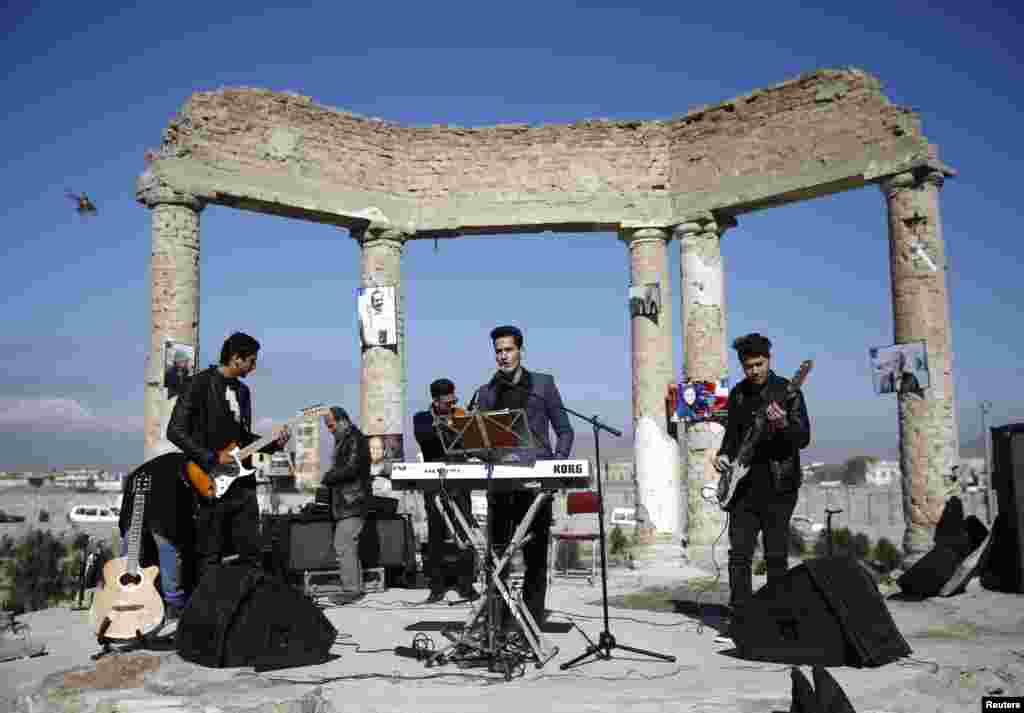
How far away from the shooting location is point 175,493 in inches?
246

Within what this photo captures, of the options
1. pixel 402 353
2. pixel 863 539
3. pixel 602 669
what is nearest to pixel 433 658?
pixel 602 669

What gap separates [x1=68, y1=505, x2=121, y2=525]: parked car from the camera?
92.6 feet

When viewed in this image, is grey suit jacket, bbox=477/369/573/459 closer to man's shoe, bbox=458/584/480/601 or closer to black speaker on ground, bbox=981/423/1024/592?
man's shoe, bbox=458/584/480/601

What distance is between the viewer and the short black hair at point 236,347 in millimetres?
6301

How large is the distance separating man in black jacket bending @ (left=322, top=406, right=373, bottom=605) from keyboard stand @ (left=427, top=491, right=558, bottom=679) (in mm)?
3624

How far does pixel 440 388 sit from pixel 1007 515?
5450mm

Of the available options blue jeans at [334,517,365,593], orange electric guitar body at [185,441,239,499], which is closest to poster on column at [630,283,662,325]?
blue jeans at [334,517,365,593]

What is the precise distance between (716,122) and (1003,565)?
792 cm

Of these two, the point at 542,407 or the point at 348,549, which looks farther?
the point at 348,549

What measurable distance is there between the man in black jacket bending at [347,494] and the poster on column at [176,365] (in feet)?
10.5

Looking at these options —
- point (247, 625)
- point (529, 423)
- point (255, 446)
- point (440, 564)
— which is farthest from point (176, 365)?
point (247, 625)

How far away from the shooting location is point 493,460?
524cm

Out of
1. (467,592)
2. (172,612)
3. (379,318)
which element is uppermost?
(379,318)

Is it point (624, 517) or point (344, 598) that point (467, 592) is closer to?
point (344, 598)
